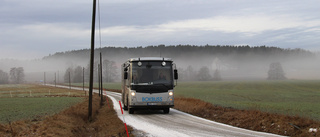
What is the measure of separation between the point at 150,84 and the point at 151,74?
0.63 meters

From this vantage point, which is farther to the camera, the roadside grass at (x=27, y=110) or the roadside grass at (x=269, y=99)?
the roadside grass at (x=269, y=99)

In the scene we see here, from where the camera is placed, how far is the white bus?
1948 centimetres

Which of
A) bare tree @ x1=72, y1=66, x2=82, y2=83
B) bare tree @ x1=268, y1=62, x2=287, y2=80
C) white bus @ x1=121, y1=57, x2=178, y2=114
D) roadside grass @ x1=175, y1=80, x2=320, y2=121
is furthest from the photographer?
bare tree @ x1=72, y1=66, x2=82, y2=83

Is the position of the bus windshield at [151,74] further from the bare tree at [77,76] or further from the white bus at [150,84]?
the bare tree at [77,76]

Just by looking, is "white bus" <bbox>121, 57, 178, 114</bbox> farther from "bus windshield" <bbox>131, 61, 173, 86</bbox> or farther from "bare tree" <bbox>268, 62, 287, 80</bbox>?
"bare tree" <bbox>268, 62, 287, 80</bbox>

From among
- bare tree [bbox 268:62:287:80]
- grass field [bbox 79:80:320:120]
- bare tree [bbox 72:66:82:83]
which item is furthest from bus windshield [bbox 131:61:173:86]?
bare tree [bbox 72:66:82:83]

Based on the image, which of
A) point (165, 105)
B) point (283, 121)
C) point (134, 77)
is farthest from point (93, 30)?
point (283, 121)

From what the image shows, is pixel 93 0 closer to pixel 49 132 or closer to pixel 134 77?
pixel 134 77

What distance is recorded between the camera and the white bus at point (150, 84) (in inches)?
767

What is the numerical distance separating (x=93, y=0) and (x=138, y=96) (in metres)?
7.11

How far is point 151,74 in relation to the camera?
64.7ft

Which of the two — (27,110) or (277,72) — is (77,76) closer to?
(277,72)

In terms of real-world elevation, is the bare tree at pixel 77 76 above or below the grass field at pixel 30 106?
below

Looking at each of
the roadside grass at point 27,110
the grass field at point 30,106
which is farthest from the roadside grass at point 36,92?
the roadside grass at point 27,110
